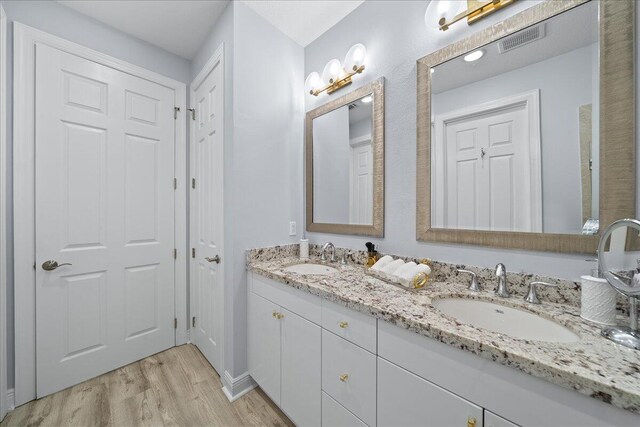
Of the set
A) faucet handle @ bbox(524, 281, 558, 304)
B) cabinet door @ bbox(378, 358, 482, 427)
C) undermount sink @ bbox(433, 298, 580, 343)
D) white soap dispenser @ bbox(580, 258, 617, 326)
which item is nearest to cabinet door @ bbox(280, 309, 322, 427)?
cabinet door @ bbox(378, 358, 482, 427)

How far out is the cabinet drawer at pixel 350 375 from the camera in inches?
36.5

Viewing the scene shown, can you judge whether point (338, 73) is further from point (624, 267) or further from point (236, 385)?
point (236, 385)

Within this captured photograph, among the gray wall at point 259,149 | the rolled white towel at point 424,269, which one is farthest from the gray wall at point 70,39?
the rolled white towel at point 424,269

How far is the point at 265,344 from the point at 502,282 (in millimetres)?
1270

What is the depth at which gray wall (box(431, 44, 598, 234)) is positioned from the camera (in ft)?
3.00

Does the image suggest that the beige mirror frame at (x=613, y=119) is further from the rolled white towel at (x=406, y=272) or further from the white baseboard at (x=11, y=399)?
the white baseboard at (x=11, y=399)

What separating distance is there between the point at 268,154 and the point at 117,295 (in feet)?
5.10

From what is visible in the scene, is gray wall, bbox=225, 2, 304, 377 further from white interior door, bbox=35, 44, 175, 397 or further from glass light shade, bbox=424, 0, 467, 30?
glass light shade, bbox=424, 0, 467, 30

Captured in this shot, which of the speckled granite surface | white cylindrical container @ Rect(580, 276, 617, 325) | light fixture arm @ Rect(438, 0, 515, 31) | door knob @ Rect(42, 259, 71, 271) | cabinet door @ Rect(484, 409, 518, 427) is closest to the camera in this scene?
the speckled granite surface

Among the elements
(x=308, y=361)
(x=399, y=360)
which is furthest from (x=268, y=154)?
(x=399, y=360)

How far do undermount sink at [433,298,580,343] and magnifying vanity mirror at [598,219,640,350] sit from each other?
0.34ft

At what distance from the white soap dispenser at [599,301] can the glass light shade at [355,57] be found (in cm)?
156

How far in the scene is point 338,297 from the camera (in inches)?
40.2

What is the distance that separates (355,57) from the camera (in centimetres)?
159
